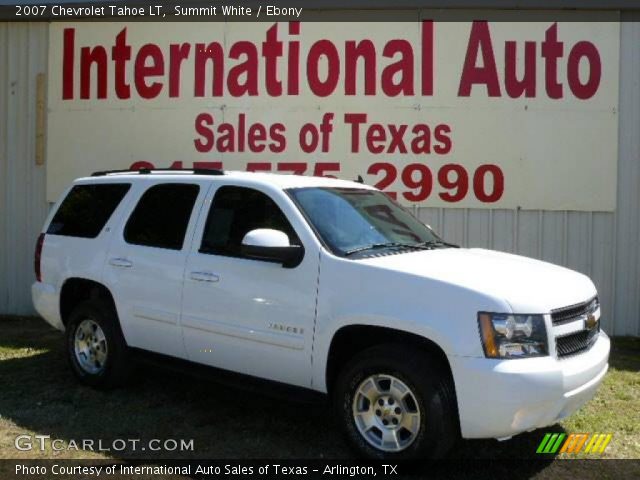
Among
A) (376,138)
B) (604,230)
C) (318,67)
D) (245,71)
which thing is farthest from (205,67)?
(604,230)

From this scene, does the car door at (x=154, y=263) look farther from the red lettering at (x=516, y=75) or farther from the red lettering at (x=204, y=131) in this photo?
the red lettering at (x=516, y=75)

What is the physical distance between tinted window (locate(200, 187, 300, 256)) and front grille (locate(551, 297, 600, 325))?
Answer: 1.84 meters

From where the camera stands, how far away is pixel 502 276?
422cm

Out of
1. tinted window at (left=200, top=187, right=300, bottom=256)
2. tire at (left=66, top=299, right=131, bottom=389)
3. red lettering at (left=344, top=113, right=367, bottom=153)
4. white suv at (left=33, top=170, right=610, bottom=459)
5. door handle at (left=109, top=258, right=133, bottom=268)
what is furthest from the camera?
red lettering at (left=344, top=113, right=367, bottom=153)

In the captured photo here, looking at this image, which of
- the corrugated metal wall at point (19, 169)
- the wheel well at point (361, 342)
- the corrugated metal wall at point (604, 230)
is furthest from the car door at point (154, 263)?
the corrugated metal wall at point (19, 169)

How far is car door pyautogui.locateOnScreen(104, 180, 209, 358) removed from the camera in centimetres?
520

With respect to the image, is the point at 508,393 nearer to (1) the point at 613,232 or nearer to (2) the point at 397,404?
(2) the point at 397,404

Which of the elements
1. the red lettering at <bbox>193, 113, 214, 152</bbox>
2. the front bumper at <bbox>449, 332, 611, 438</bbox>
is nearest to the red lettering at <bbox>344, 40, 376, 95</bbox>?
the red lettering at <bbox>193, 113, 214, 152</bbox>

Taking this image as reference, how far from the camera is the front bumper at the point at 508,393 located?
3.75 m

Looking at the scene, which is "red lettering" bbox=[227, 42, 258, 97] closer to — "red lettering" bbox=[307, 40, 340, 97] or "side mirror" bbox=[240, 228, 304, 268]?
"red lettering" bbox=[307, 40, 340, 97]

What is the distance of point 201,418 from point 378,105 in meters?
5.00

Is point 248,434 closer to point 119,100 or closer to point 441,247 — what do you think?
point 441,247

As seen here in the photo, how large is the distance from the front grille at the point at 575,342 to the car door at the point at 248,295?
1555 millimetres

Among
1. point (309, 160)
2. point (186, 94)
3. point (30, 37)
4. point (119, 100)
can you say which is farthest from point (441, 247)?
point (30, 37)
